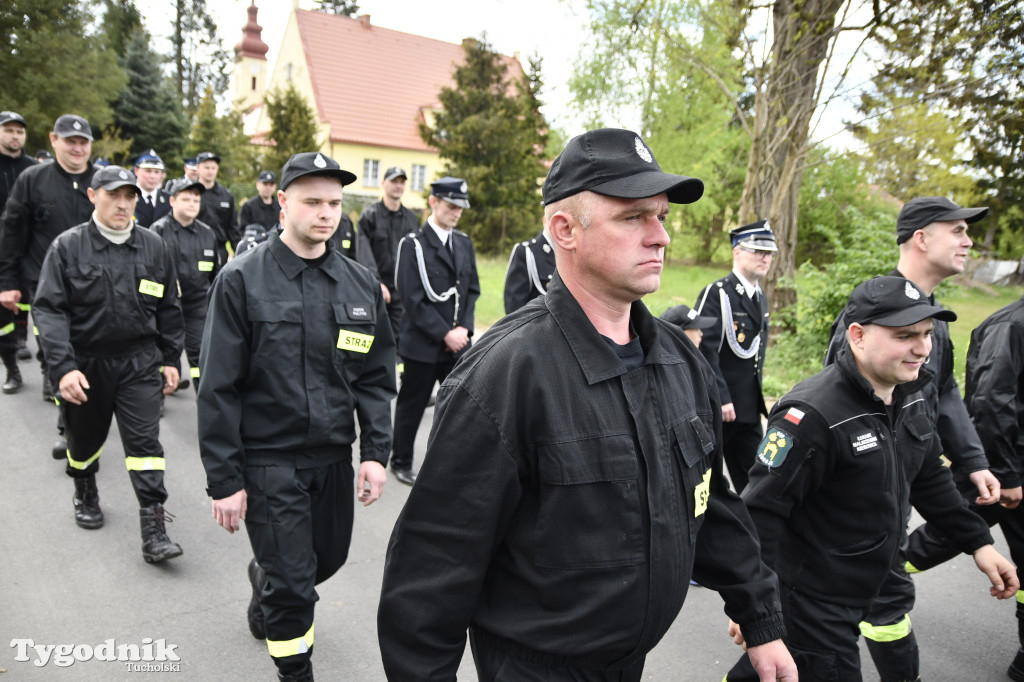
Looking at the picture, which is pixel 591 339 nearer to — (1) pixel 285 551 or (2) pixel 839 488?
(2) pixel 839 488

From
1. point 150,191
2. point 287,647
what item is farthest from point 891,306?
point 150,191

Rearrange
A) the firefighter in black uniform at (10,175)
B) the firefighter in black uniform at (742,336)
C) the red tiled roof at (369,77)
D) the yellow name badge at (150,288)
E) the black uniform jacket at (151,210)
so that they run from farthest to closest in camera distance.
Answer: the red tiled roof at (369,77), the black uniform jacket at (151,210), the firefighter in black uniform at (10,175), the firefighter in black uniform at (742,336), the yellow name badge at (150,288)

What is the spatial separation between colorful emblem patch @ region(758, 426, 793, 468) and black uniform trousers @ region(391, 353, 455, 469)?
12.1 ft

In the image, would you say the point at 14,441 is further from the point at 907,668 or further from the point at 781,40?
the point at 781,40

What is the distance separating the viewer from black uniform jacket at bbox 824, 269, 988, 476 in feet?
12.8

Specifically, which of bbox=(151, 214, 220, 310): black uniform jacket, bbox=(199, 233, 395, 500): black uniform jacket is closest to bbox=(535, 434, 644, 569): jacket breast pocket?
bbox=(199, 233, 395, 500): black uniform jacket

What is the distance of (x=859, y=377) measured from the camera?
2.95 meters

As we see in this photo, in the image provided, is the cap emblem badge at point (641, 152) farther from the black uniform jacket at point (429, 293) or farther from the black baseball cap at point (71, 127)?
the black baseball cap at point (71, 127)

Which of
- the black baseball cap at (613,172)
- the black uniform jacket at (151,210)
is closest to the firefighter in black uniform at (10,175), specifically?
the black uniform jacket at (151,210)

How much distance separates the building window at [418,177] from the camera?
42.1m

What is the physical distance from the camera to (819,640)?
2.90 m

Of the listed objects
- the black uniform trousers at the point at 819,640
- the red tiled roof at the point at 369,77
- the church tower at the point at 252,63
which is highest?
the church tower at the point at 252,63

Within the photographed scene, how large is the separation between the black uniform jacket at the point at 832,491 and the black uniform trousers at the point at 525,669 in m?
1.20

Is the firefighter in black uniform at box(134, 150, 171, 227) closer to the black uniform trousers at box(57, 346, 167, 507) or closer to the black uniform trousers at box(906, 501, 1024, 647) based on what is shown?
the black uniform trousers at box(57, 346, 167, 507)
